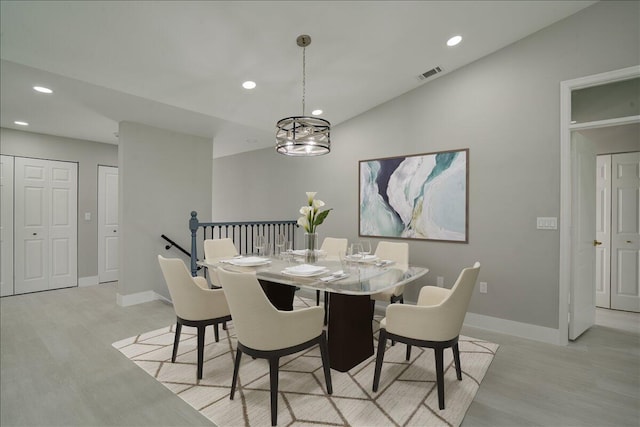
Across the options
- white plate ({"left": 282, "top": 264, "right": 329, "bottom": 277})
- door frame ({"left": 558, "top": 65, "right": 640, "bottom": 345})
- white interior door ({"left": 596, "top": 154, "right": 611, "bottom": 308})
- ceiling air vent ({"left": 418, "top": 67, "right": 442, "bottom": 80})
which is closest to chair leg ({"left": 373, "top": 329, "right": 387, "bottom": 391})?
white plate ({"left": 282, "top": 264, "right": 329, "bottom": 277})

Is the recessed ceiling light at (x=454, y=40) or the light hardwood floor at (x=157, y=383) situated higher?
the recessed ceiling light at (x=454, y=40)

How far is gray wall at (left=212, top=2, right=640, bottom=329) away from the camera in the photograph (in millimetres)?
2932

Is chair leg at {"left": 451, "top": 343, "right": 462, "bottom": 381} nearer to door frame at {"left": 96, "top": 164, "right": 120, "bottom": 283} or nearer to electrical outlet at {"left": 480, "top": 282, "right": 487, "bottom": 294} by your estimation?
electrical outlet at {"left": 480, "top": 282, "right": 487, "bottom": 294}

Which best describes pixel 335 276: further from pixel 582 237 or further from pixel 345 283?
pixel 582 237

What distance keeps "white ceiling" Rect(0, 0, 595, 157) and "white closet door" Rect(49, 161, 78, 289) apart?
4.10 feet

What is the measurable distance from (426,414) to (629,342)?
264 cm

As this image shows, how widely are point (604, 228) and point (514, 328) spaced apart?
223 cm

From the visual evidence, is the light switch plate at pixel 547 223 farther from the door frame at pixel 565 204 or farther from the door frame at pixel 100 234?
the door frame at pixel 100 234

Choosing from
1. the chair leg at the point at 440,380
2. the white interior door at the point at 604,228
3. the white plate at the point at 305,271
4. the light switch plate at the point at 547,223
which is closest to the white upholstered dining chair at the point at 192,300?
the white plate at the point at 305,271

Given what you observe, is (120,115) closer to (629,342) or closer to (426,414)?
(426,414)

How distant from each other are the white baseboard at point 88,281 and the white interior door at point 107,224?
66 mm

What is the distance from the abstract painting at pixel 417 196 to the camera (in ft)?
11.8

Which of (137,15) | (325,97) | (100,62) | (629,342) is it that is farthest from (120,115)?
(629,342)

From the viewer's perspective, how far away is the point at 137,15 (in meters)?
2.41
